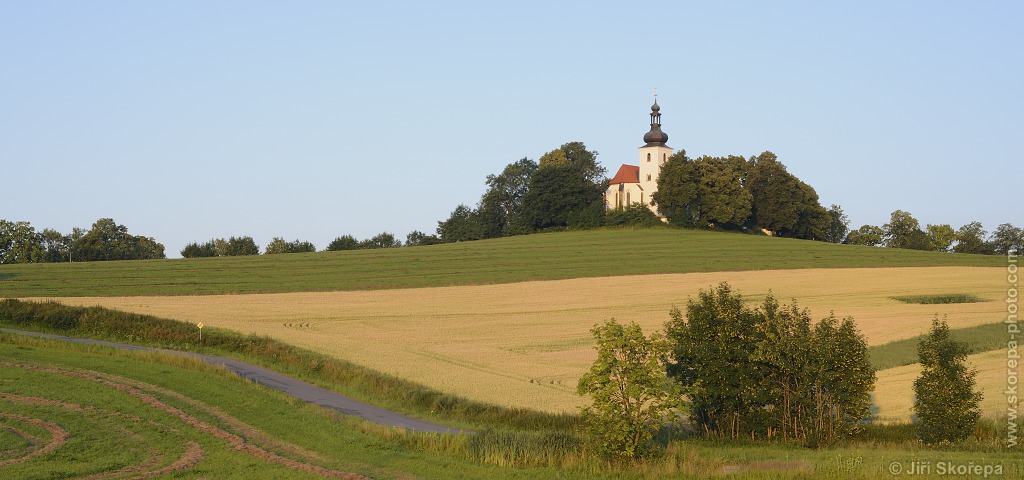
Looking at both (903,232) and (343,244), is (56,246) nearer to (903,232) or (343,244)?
(343,244)

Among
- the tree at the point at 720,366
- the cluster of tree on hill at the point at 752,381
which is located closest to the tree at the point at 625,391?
the cluster of tree on hill at the point at 752,381

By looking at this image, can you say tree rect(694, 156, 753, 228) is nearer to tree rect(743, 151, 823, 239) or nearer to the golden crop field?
tree rect(743, 151, 823, 239)

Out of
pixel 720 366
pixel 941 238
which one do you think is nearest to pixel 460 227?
pixel 941 238

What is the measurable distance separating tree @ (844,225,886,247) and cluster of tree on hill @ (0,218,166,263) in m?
96.2

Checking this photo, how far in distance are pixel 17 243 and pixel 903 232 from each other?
113 m

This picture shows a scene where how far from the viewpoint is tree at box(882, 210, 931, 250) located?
123m

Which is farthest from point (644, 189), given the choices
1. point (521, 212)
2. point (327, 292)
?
point (327, 292)

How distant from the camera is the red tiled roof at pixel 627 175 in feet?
470

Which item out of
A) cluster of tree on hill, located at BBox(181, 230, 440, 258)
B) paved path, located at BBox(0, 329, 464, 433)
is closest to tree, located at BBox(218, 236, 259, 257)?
cluster of tree on hill, located at BBox(181, 230, 440, 258)

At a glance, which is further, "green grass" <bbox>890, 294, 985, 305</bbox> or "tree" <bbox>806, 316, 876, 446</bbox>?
"green grass" <bbox>890, 294, 985, 305</bbox>

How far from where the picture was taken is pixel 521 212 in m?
129

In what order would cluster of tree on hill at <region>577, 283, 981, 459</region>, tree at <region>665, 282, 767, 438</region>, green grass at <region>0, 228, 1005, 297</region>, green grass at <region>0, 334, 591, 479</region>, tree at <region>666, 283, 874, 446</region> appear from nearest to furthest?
1. green grass at <region>0, 334, 591, 479</region>
2. cluster of tree on hill at <region>577, 283, 981, 459</region>
3. tree at <region>666, 283, 874, 446</region>
4. tree at <region>665, 282, 767, 438</region>
5. green grass at <region>0, 228, 1005, 297</region>

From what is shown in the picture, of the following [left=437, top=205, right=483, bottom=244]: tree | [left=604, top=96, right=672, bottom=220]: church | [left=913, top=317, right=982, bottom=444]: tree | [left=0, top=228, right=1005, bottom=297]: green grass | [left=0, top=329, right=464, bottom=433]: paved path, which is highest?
[left=604, top=96, right=672, bottom=220]: church

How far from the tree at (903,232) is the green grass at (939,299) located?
240 ft
